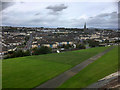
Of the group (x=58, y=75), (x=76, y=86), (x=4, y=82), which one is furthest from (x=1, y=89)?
(x=76, y=86)

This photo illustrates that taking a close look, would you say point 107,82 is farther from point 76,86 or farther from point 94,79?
point 76,86

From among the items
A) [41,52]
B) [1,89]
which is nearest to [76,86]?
[1,89]

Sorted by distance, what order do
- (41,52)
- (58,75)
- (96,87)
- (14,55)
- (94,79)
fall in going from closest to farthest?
(96,87) → (94,79) → (58,75) → (14,55) → (41,52)

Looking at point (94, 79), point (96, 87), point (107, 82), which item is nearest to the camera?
point (96, 87)

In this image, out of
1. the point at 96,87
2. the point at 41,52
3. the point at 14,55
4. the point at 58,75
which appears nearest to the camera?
the point at 96,87

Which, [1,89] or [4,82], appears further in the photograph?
Result: [4,82]

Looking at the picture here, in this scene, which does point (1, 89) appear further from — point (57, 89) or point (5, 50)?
point (5, 50)

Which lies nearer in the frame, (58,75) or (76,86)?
(76,86)

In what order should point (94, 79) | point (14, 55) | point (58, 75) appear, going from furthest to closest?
point (14, 55), point (58, 75), point (94, 79)
